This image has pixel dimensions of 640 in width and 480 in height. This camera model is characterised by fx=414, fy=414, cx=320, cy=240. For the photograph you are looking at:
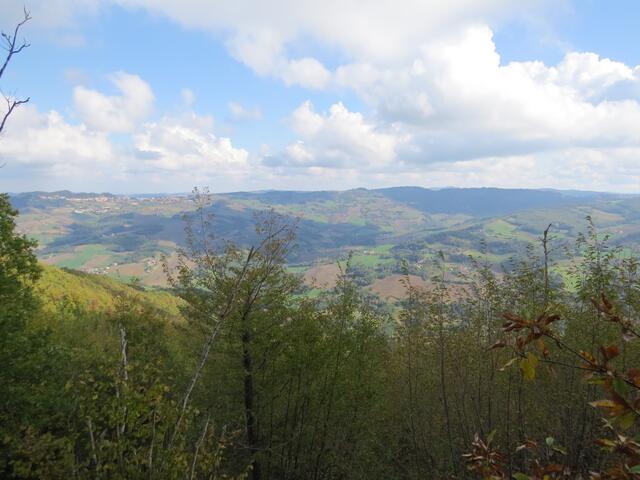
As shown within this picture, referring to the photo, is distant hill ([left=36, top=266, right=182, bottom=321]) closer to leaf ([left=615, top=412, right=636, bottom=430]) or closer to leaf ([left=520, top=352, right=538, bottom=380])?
leaf ([left=520, top=352, right=538, bottom=380])

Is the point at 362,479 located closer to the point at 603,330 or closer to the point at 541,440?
the point at 541,440

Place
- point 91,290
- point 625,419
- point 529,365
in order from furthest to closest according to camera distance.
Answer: point 91,290, point 529,365, point 625,419

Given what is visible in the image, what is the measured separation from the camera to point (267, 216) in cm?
1691

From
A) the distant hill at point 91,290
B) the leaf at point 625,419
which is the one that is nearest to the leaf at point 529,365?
the leaf at point 625,419

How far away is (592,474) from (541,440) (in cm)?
1399

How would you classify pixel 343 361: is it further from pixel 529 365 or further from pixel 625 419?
pixel 625 419

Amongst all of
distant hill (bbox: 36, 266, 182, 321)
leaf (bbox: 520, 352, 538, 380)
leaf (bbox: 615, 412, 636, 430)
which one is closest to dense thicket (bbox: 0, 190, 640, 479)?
leaf (bbox: 520, 352, 538, 380)

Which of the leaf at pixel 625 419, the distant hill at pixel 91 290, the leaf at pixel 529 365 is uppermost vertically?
the leaf at pixel 529 365

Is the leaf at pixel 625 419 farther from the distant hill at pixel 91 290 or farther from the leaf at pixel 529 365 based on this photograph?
the distant hill at pixel 91 290

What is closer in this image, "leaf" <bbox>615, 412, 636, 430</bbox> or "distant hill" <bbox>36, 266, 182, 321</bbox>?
"leaf" <bbox>615, 412, 636, 430</bbox>

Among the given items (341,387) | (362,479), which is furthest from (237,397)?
(362,479)

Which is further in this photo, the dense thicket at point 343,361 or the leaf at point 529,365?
the dense thicket at point 343,361

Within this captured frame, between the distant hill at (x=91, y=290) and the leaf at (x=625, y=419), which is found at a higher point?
the leaf at (x=625, y=419)

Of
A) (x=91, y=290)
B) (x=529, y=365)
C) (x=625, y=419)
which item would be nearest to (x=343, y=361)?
(x=529, y=365)
